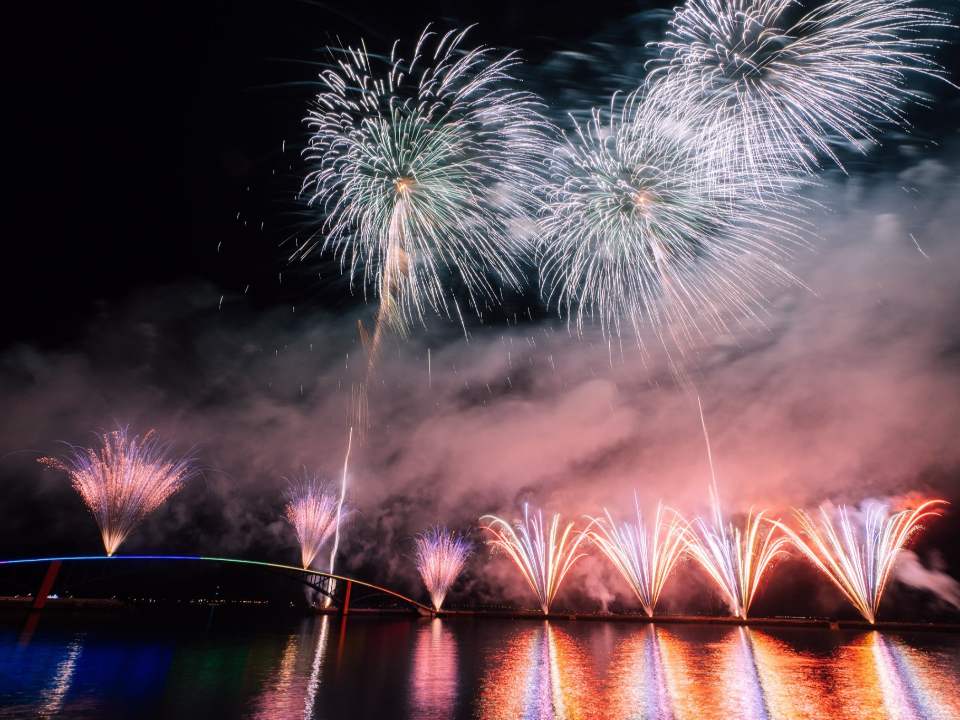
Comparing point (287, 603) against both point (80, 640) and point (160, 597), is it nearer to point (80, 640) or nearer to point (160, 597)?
point (160, 597)

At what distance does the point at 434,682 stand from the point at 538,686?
3.05 m

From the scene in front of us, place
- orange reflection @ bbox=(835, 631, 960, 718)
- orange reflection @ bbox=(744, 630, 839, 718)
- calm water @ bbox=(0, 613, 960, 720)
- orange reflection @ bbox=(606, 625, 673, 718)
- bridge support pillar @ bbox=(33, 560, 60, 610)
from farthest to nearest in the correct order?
bridge support pillar @ bbox=(33, 560, 60, 610), orange reflection @ bbox=(835, 631, 960, 718), orange reflection @ bbox=(744, 630, 839, 718), orange reflection @ bbox=(606, 625, 673, 718), calm water @ bbox=(0, 613, 960, 720)

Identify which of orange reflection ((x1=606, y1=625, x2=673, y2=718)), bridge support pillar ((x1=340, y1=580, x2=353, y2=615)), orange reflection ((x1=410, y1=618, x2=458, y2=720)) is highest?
bridge support pillar ((x1=340, y1=580, x2=353, y2=615))

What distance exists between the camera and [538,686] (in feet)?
43.7

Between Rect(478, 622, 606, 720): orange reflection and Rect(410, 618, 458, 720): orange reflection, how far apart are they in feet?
2.88

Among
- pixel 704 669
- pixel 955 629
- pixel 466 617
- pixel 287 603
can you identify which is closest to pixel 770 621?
pixel 955 629

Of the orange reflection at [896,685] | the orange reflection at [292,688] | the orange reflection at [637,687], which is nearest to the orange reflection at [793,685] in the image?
the orange reflection at [896,685]

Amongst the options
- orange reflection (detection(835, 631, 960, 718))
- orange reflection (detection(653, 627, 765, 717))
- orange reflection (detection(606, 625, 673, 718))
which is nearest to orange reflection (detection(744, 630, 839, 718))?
orange reflection (detection(653, 627, 765, 717))

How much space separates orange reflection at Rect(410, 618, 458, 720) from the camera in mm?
10284

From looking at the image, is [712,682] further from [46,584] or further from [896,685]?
[46,584]

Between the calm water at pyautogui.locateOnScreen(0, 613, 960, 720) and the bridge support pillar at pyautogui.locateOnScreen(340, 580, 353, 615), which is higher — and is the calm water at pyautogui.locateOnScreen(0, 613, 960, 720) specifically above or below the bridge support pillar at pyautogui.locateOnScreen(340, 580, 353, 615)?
below

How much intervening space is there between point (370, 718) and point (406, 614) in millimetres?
59815

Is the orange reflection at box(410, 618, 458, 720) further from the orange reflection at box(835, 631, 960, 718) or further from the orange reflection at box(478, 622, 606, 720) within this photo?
the orange reflection at box(835, 631, 960, 718)

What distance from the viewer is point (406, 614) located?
204 feet
